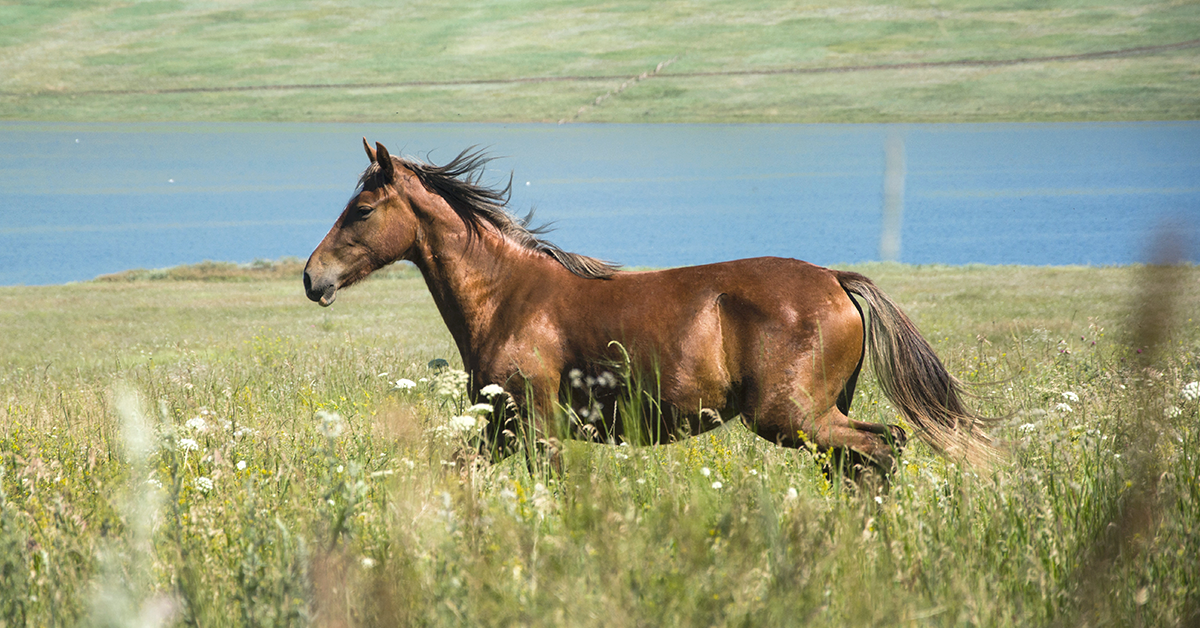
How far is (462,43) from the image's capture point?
92750mm

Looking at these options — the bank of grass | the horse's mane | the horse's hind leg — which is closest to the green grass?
the horse's hind leg

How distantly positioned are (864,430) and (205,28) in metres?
106

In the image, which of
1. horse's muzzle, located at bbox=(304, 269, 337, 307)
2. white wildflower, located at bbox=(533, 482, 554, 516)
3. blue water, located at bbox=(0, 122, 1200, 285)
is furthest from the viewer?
blue water, located at bbox=(0, 122, 1200, 285)

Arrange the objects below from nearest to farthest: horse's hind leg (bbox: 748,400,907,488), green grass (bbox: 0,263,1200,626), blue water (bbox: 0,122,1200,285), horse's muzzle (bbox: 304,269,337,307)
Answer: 1. green grass (bbox: 0,263,1200,626)
2. horse's hind leg (bbox: 748,400,907,488)
3. horse's muzzle (bbox: 304,269,337,307)
4. blue water (bbox: 0,122,1200,285)

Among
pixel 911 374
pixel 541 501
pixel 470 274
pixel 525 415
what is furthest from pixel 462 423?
pixel 911 374

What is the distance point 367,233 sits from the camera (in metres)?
5.30

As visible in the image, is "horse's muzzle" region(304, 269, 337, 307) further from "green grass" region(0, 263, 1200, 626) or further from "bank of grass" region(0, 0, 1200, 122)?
"bank of grass" region(0, 0, 1200, 122)

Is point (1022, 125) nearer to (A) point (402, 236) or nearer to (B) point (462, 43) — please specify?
(B) point (462, 43)

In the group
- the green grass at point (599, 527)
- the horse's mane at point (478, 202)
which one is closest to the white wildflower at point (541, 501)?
the green grass at point (599, 527)

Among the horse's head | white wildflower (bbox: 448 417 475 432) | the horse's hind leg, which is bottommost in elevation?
the horse's hind leg

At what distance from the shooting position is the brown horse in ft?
15.7

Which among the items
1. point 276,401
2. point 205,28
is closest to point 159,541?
point 276,401

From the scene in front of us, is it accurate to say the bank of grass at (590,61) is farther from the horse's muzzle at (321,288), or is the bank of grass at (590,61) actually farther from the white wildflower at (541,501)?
the white wildflower at (541,501)

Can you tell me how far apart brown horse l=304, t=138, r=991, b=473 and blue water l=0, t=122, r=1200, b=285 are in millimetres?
4882
